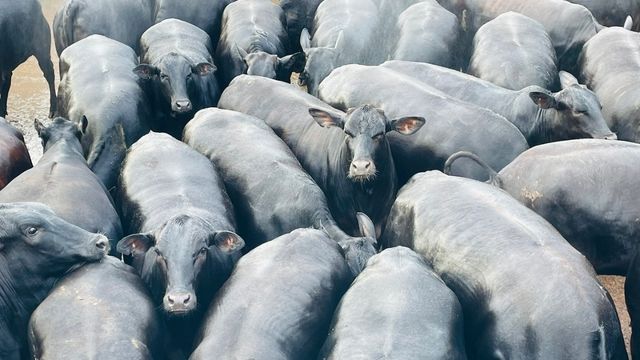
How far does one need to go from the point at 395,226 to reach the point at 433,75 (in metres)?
2.73

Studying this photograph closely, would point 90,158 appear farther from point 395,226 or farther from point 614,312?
point 614,312

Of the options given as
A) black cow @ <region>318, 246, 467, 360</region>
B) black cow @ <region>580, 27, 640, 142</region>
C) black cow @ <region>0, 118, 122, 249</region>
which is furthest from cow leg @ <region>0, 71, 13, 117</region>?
black cow @ <region>580, 27, 640, 142</region>

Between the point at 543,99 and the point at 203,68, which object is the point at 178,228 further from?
the point at 543,99

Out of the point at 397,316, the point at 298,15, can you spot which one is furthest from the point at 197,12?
the point at 397,316

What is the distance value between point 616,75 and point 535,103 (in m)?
1.26

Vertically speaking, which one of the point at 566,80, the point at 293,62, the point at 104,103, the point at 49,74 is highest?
the point at 566,80

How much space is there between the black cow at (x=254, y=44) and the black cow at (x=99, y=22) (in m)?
1.08

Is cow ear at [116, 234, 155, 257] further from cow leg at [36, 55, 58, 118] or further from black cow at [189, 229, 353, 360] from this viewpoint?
cow leg at [36, 55, 58, 118]

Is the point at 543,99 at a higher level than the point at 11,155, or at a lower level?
higher

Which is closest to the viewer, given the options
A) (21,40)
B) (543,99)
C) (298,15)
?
(543,99)

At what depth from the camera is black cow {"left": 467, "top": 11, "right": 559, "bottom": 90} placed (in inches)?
394

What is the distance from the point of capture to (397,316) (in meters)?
5.89

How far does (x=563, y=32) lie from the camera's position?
37.5 ft

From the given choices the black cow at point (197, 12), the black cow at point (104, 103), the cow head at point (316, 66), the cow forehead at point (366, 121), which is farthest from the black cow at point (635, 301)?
the black cow at point (197, 12)
